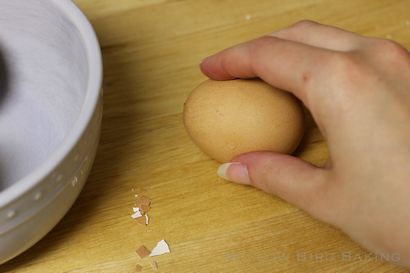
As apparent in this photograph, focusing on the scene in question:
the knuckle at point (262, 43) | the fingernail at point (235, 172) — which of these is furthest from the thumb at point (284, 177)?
the knuckle at point (262, 43)

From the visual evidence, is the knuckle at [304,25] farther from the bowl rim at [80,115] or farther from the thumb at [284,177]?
the bowl rim at [80,115]

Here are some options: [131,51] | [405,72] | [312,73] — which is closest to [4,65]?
[131,51]

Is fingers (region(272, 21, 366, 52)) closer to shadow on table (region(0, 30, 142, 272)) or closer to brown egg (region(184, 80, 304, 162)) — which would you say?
brown egg (region(184, 80, 304, 162))

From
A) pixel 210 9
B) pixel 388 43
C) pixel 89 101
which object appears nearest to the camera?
pixel 89 101

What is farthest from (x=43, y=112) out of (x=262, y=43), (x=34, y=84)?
(x=262, y=43)

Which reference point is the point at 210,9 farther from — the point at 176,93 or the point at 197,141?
the point at 197,141
